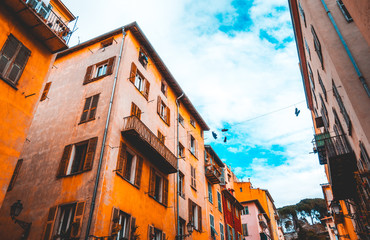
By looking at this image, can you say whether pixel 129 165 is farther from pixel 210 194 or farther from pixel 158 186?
pixel 210 194

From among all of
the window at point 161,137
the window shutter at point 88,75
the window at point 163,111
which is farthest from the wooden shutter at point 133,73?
the window at point 161,137

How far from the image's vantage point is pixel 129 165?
14898 millimetres

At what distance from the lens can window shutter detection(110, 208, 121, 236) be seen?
11578 mm

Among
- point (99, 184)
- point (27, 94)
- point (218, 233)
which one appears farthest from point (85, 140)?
point (218, 233)

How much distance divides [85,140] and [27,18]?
5.94 m

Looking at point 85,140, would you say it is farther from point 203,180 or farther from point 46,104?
point 203,180

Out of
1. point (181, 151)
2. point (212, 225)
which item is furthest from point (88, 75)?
point (212, 225)

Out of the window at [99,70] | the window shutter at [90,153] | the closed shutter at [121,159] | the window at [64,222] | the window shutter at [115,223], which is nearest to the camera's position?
the window at [64,222]

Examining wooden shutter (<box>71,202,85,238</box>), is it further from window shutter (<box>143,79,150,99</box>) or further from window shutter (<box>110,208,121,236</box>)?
window shutter (<box>143,79,150,99</box>)

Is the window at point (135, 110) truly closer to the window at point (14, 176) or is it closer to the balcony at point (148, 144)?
the balcony at point (148, 144)

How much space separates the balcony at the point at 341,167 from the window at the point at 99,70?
12566mm

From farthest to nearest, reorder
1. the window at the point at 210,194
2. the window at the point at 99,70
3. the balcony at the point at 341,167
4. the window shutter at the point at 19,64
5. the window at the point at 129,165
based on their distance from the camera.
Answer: the window at the point at 210,194 → the window at the point at 99,70 → the window at the point at 129,165 → the balcony at the point at 341,167 → the window shutter at the point at 19,64

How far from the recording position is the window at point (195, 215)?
19967mm

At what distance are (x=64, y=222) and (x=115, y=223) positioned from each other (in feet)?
6.97
